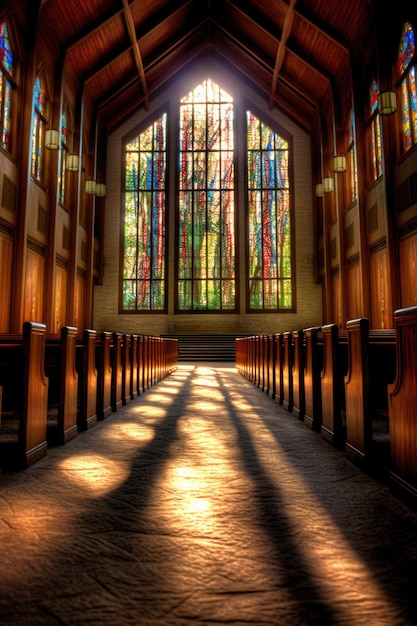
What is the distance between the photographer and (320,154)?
46.3 ft

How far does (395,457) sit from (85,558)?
1.29 m

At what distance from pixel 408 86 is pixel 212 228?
802 cm

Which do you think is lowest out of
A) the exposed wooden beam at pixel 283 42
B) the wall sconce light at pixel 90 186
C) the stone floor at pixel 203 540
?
the stone floor at pixel 203 540

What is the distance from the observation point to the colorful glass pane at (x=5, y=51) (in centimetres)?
807

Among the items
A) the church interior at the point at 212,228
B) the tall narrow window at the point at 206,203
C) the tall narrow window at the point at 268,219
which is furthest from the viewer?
the tall narrow window at the point at 206,203

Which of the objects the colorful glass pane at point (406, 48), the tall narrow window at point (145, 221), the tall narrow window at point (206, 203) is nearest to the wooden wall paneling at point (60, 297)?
the tall narrow window at point (145, 221)

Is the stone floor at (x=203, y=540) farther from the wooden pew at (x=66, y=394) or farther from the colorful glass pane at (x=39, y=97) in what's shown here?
the colorful glass pane at (x=39, y=97)

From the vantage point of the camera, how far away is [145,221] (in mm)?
15258

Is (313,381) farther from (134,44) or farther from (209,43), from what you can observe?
(209,43)

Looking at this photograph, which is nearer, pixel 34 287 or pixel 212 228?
pixel 34 287

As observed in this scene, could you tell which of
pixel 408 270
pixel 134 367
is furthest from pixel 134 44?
pixel 134 367

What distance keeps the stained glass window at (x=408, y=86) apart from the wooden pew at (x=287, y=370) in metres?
5.70

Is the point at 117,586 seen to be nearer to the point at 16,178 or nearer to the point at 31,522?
the point at 31,522

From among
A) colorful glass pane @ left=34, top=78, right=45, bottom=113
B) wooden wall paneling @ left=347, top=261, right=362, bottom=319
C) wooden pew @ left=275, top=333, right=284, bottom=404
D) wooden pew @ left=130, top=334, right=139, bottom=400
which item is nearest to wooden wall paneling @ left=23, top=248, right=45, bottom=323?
colorful glass pane @ left=34, top=78, right=45, bottom=113
